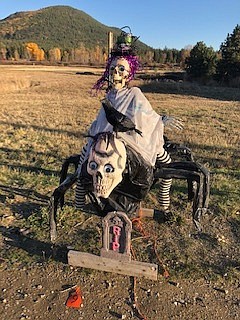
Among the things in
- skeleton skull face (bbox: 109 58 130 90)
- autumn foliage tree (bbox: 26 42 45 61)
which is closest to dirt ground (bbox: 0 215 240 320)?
skeleton skull face (bbox: 109 58 130 90)

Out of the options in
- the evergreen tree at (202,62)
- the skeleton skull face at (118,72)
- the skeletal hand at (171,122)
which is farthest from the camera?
the evergreen tree at (202,62)

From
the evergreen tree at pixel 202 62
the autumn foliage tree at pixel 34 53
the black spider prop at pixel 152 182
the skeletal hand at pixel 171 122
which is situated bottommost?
the autumn foliage tree at pixel 34 53

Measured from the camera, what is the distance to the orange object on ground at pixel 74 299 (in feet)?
11.8

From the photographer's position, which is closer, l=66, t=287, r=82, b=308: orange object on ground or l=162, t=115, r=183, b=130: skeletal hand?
l=66, t=287, r=82, b=308: orange object on ground

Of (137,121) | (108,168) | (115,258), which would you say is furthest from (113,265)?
(137,121)

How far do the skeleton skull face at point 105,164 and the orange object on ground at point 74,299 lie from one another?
1.24 meters

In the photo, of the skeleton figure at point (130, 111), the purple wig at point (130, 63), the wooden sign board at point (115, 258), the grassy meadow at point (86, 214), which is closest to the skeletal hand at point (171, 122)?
the skeleton figure at point (130, 111)

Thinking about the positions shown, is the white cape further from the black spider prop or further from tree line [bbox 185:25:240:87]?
tree line [bbox 185:25:240:87]

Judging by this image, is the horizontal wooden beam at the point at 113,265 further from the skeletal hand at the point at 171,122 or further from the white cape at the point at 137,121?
the skeletal hand at the point at 171,122

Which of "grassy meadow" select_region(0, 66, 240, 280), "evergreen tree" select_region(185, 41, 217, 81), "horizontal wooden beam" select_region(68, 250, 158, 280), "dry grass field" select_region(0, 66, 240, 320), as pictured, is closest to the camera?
"dry grass field" select_region(0, 66, 240, 320)

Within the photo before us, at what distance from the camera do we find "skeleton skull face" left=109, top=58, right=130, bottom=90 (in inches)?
Result: 151

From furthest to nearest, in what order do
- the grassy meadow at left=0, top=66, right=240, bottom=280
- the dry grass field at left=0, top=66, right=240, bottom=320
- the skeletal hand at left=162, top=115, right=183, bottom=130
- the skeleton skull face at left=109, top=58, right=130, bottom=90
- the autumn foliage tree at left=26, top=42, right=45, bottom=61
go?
the autumn foliage tree at left=26, top=42, right=45, bottom=61 → the skeletal hand at left=162, top=115, right=183, bottom=130 → the grassy meadow at left=0, top=66, right=240, bottom=280 → the skeleton skull face at left=109, top=58, right=130, bottom=90 → the dry grass field at left=0, top=66, right=240, bottom=320

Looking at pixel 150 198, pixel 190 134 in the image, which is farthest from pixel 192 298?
pixel 190 134

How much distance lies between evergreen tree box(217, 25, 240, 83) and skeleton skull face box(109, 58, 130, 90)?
30.9 meters
